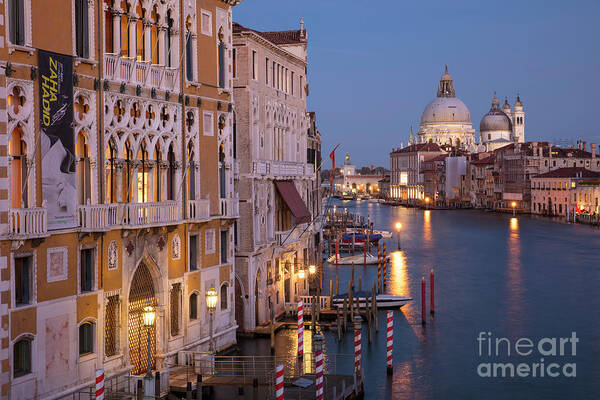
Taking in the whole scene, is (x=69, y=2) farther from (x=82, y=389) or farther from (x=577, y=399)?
(x=577, y=399)

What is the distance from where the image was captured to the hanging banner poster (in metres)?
11.4

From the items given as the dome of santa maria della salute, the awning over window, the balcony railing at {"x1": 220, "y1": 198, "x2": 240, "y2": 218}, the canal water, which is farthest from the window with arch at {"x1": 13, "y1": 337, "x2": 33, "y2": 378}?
the dome of santa maria della salute

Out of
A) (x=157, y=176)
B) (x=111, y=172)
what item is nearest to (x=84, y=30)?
(x=111, y=172)

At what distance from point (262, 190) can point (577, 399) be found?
8.36 m

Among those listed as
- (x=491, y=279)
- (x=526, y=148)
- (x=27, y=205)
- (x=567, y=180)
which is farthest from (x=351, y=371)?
(x=526, y=148)

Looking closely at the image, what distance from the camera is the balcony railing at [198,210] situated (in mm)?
15305

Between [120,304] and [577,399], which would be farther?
[577,399]

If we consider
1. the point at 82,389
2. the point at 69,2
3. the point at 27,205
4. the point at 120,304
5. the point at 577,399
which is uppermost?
the point at 69,2

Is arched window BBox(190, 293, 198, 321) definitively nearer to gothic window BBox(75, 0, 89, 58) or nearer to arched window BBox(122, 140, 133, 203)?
arched window BBox(122, 140, 133, 203)

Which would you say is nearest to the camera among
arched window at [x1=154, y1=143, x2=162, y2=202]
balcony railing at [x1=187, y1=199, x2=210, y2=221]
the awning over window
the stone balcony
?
arched window at [x1=154, y1=143, x2=162, y2=202]

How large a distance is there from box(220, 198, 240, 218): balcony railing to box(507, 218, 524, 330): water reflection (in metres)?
11.1

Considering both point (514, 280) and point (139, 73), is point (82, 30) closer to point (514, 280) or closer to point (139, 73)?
point (139, 73)

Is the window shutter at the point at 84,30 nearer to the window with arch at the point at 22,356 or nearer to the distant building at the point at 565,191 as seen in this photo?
the window with arch at the point at 22,356

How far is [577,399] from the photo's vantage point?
1666cm
